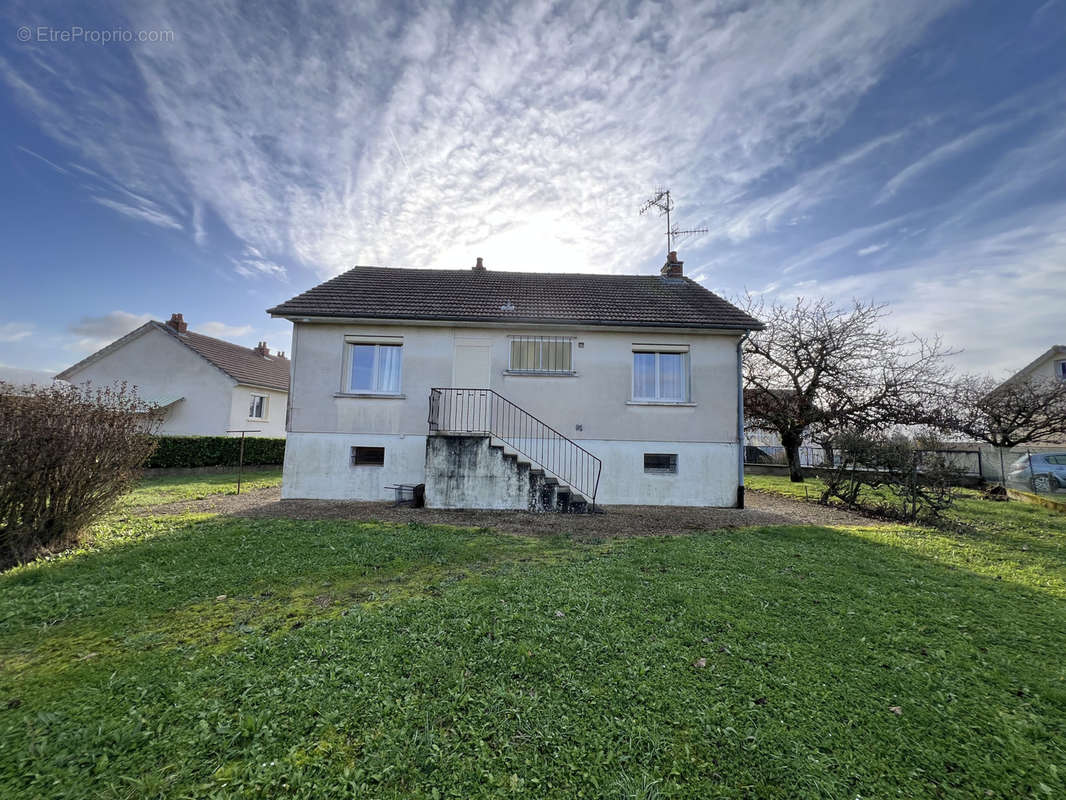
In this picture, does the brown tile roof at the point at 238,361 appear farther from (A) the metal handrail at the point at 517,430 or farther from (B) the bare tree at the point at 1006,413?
(B) the bare tree at the point at 1006,413

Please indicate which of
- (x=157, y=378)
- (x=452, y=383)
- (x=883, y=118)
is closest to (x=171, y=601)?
(x=452, y=383)

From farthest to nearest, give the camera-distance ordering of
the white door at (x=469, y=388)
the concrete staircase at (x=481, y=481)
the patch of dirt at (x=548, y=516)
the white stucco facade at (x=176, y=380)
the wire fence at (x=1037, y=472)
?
the white stucco facade at (x=176, y=380)
the wire fence at (x=1037, y=472)
the white door at (x=469, y=388)
the concrete staircase at (x=481, y=481)
the patch of dirt at (x=548, y=516)

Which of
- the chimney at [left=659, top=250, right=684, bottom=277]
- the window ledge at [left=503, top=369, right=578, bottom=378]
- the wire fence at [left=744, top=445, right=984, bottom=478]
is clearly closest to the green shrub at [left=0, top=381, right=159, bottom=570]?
the window ledge at [left=503, top=369, right=578, bottom=378]

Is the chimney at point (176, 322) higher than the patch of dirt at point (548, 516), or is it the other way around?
the chimney at point (176, 322)

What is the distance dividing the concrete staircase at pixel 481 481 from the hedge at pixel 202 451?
11964 millimetres

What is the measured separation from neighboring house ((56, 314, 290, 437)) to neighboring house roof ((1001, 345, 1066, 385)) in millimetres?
47245

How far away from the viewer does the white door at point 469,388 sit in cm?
1058

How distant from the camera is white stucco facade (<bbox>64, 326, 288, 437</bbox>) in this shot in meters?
19.5

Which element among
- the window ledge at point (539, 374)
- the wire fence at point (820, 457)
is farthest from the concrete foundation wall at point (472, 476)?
the wire fence at point (820, 457)

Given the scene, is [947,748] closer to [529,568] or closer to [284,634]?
[529,568]

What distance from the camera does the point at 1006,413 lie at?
16.3 metres

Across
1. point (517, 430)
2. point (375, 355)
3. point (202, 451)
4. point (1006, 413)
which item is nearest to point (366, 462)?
point (375, 355)

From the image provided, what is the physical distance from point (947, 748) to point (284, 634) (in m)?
4.72

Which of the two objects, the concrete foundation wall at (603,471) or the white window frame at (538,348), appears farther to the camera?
the white window frame at (538,348)
